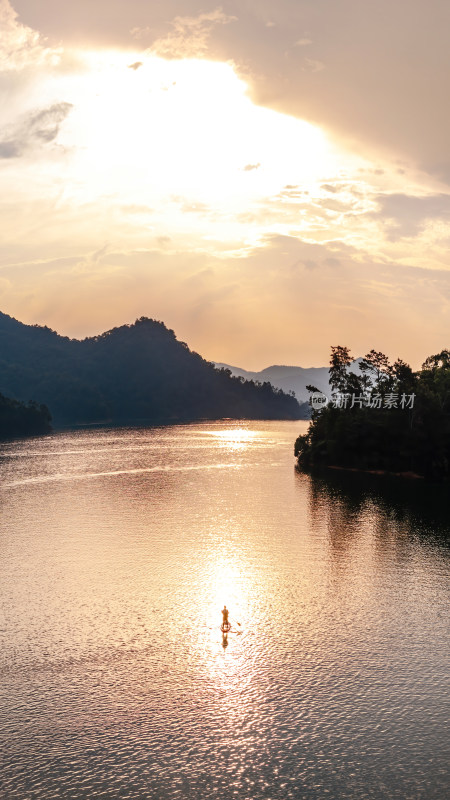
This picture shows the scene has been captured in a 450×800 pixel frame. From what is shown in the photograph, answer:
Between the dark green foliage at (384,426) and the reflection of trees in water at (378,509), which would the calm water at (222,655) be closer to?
the reflection of trees in water at (378,509)

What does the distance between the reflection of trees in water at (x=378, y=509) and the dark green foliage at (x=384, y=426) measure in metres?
6.31

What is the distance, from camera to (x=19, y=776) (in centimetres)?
2828

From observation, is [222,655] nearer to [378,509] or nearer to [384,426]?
[378,509]

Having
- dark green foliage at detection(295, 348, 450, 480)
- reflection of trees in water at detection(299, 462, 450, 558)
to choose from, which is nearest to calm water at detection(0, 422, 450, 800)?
reflection of trees in water at detection(299, 462, 450, 558)

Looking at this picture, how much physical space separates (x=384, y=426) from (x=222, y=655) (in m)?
94.8

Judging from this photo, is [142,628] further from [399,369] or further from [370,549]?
[399,369]

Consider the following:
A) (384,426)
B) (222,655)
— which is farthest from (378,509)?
(222,655)

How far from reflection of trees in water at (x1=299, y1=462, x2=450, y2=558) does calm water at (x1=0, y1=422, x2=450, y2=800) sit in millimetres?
604

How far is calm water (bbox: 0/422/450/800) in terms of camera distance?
2900 centimetres

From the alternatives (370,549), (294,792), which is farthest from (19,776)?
(370,549)

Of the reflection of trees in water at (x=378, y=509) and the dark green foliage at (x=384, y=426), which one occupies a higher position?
the dark green foliage at (x=384, y=426)

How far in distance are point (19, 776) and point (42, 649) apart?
42.9 ft

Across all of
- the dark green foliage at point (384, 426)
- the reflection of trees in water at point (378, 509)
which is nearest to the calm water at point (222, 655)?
the reflection of trees in water at point (378, 509)

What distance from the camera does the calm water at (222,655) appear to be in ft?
95.1
